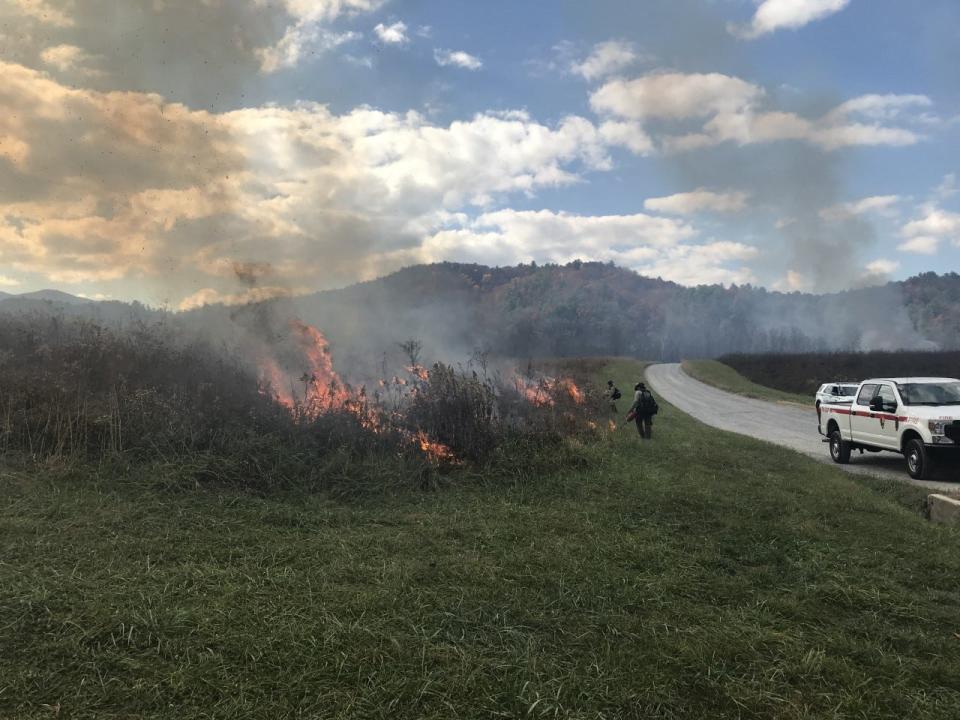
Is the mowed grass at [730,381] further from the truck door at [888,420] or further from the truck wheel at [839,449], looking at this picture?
the truck door at [888,420]

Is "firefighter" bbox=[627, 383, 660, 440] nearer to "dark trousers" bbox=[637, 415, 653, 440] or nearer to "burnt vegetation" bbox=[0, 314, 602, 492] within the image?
"dark trousers" bbox=[637, 415, 653, 440]

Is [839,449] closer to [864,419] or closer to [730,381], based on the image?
[864,419]

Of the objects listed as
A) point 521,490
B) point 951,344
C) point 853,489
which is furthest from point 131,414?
point 951,344

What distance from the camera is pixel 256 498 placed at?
724 centimetres

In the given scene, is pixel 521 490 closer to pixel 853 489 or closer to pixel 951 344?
pixel 853 489

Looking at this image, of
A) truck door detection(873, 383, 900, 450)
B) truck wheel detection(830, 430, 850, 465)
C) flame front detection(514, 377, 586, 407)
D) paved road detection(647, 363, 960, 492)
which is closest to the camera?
truck door detection(873, 383, 900, 450)

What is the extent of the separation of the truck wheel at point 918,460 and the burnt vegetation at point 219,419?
22.9 ft

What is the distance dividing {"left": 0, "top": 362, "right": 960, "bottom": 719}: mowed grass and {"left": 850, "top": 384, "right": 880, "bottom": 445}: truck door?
7067 mm

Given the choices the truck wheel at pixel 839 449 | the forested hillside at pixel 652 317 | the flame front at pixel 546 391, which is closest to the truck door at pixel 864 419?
the truck wheel at pixel 839 449

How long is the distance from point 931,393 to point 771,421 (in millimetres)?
13733

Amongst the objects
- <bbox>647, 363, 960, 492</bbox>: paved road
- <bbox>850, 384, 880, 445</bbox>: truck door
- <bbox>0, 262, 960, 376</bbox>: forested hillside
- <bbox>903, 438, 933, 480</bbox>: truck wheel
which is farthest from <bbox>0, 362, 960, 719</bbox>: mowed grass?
<bbox>0, 262, 960, 376</bbox>: forested hillside

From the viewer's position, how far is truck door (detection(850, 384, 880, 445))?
46.0 ft

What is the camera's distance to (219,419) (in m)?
8.87

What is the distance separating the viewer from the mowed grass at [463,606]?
3439mm
